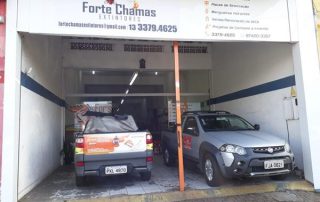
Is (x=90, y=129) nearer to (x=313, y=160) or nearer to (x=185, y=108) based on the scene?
(x=313, y=160)

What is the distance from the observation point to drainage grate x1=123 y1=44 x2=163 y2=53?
10672 mm

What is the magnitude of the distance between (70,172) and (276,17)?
21.2ft

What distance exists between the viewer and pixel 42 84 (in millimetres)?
6934

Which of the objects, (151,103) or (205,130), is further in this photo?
(151,103)

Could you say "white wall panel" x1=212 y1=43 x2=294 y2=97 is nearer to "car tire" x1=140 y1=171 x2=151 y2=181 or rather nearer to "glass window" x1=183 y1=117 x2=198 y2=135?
"glass window" x1=183 y1=117 x2=198 y2=135

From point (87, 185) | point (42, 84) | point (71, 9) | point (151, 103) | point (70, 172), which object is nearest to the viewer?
point (71, 9)

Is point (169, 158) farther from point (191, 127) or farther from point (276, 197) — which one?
point (276, 197)

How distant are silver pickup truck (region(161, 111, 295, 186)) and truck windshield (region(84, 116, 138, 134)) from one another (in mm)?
1491

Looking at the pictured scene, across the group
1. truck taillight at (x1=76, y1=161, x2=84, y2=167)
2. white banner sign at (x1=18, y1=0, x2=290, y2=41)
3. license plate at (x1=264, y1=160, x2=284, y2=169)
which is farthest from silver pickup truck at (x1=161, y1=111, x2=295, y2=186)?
truck taillight at (x1=76, y1=161, x2=84, y2=167)

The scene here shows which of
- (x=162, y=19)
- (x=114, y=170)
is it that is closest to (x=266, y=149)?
(x=114, y=170)

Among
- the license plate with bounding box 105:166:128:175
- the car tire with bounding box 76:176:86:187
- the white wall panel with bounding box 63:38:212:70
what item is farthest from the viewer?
the white wall panel with bounding box 63:38:212:70

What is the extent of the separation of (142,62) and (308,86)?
6150 millimetres

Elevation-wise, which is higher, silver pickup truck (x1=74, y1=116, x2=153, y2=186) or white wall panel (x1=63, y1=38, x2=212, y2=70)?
white wall panel (x1=63, y1=38, x2=212, y2=70)

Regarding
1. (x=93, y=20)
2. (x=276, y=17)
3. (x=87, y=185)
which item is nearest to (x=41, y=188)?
(x=87, y=185)
